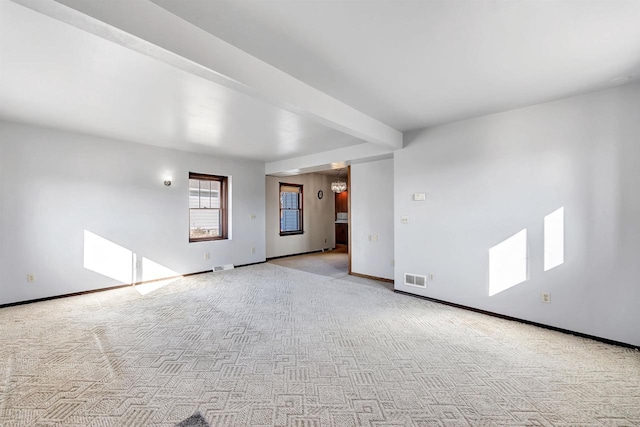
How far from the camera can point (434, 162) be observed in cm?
418

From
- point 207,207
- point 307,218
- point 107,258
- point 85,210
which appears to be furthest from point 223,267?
point 307,218

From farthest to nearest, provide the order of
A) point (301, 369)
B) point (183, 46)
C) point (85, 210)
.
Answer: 1. point (85, 210)
2. point (301, 369)
3. point (183, 46)

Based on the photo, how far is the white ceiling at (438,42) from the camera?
1.78m

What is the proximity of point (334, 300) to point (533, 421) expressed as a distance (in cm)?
269

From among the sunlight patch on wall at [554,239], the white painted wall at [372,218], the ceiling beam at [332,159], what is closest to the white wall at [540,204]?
the sunlight patch on wall at [554,239]

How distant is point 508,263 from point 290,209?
605 centimetres

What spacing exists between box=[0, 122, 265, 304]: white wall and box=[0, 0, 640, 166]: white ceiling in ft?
2.14

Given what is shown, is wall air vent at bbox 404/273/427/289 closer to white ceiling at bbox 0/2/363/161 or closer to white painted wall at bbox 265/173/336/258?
white ceiling at bbox 0/2/363/161

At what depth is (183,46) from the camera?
74.2 inches

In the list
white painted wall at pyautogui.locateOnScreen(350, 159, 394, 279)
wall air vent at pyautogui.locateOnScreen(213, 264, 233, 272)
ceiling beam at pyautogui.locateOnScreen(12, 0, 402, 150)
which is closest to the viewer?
ceiling beam at pyautogui.locateOnScreen(12, 0, 402, 150)

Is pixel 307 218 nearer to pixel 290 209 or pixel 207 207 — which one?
pixel 290 209

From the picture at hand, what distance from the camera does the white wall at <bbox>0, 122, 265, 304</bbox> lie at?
13.0 ft

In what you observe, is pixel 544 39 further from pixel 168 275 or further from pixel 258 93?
pixel 168 275

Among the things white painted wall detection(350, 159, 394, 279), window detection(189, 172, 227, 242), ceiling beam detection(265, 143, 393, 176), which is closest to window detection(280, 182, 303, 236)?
ceiling beam detection(265, 143, 393, 176)
